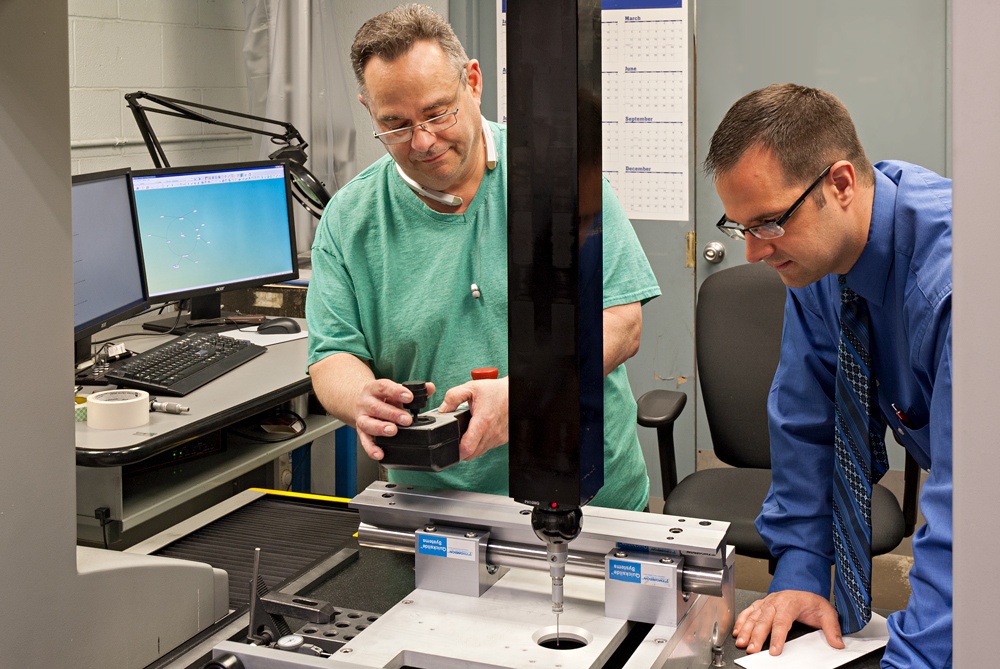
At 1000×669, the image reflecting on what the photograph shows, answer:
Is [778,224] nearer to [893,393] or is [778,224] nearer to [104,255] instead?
A: [893,393]

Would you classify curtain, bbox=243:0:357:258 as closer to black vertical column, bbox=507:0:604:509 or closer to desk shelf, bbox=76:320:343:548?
desk shelf, bbox=76:320:343:548

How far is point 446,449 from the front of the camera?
0.97 metres

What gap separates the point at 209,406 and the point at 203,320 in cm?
74

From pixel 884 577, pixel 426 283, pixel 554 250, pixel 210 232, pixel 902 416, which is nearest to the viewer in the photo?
pixel 554 250

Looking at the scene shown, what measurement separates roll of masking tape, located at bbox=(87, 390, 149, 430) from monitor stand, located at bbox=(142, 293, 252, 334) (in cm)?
75

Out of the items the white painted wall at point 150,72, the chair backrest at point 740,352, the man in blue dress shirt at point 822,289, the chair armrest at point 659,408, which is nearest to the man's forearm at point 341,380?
the man in blue dress shirt at point 822,289

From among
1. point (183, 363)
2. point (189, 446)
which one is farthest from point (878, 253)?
point (183, 363)

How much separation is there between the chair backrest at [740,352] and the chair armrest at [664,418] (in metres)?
0.09

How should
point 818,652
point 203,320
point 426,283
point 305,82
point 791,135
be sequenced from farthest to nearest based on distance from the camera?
point 305,82
point 203,320
point 426,283
point 791,135
point 818,652

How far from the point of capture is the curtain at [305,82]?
3.33m

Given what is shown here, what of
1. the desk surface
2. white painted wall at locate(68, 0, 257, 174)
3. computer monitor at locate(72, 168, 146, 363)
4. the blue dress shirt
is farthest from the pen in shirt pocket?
white painted wall at locate(68, 0, 257, 174)

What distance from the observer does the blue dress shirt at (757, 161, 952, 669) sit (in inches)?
41.8

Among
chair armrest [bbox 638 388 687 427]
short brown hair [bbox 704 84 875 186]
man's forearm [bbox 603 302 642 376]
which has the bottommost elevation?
chair armrest [bbox 638 388 687 427]

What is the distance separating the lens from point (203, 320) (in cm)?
289
